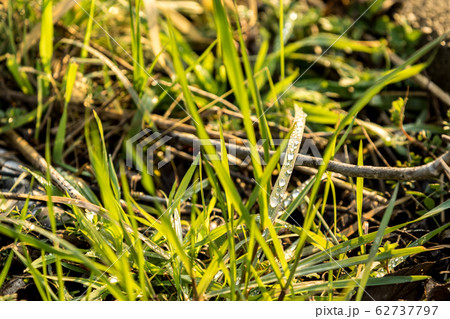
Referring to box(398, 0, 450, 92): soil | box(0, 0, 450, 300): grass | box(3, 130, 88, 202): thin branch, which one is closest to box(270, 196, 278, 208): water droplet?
box(0, 0, 450, 300): grass

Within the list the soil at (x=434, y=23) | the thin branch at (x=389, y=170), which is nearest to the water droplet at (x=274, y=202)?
the thin branch at (x=389, y=170)

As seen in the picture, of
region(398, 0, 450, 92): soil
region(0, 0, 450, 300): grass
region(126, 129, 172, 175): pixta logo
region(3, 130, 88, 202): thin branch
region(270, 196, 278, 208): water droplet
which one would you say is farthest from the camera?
region(398, 0, 450, 92): soil

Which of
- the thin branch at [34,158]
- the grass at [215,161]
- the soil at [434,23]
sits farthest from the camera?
the soil at [434,23]

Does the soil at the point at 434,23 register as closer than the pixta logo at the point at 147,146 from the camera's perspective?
No

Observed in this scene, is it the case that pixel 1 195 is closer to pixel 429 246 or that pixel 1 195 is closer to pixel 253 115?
pixel 253 115

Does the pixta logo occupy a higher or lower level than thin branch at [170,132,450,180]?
lower

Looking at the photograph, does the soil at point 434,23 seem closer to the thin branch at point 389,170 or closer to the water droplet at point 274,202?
the thin branch at point 389,170

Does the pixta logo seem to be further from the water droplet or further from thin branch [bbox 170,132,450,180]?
the water droplet

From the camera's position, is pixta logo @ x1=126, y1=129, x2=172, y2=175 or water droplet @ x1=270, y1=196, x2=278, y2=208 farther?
pixta logo @ x1=126, y1=129, x2=172, y2=175

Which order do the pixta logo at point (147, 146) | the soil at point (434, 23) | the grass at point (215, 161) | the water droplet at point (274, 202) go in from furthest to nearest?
the soil at point (434, 23) → the pixta logo at point (147, 146) → the water droplet at point (274, 202) → the grass at point (215, 161)
